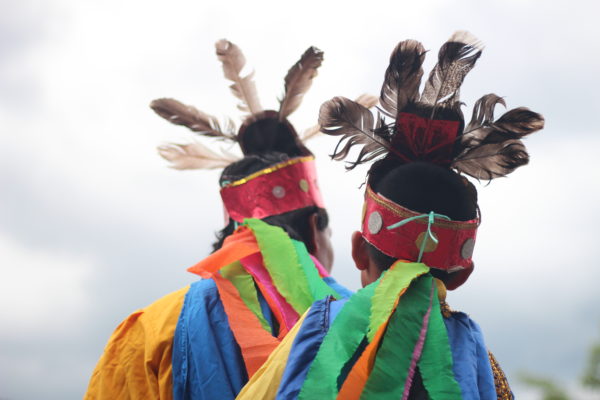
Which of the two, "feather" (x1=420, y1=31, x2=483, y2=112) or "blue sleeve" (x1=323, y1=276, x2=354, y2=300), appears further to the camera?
"blue sleeve" (x1=323, y1=276, x2=354, y2=300)

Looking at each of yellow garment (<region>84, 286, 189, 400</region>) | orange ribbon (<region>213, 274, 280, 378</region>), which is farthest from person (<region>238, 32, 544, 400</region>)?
yellow garment (<region>84, 286, 189, 400</region>)

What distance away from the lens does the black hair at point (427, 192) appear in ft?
6.69

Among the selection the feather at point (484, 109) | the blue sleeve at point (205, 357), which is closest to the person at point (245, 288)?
the blue sleeve at point (205, 357)

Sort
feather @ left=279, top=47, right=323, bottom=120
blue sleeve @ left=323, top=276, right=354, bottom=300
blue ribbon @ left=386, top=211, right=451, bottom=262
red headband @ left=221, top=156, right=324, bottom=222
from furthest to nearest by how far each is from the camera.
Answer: feather @ left=279, top=47, right=323, bottom=120
red headband @ left=221, top=156, right=324, bottom=222
blue sleeve @ left=323, top=276, right=354, bottom=300
blue ribbon @ left=386, top=211, right=451, bottom=262

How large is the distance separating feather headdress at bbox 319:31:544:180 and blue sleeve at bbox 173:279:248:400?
0.88 m

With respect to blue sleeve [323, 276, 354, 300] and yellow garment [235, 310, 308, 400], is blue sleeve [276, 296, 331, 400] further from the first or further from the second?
blue sleeve [323, 276, 354, 300]

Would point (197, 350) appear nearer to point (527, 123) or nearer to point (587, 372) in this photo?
point (527, 123)

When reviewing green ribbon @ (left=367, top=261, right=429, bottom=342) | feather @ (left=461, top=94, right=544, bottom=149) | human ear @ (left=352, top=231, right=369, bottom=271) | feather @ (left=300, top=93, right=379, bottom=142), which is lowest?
green ribbon @ (left=367, top=261, right=429, bottom=342)

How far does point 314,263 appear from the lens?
3197mm

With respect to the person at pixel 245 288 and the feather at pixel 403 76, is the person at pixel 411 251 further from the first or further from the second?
the person at pixel 245 288

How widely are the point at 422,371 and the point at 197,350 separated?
1002mm

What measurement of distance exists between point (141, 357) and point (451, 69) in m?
1.55

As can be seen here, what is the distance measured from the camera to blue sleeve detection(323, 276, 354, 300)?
9.96 ft

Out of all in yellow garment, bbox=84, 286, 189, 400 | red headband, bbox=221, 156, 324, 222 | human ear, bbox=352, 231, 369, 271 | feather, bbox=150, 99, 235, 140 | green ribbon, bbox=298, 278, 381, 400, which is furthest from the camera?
feather, bbox=150, 99, 235, 140
